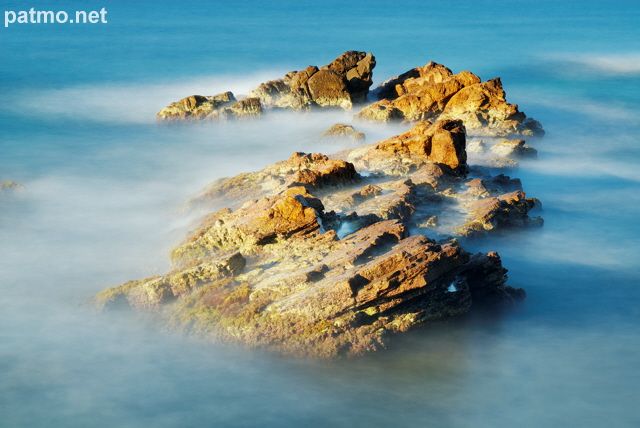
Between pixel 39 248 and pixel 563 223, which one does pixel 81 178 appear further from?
pixel 563 223

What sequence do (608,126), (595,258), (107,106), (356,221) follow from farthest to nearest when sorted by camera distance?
1. (107,106)
2. (608,126)
3. (595,258)
4. (356,221)

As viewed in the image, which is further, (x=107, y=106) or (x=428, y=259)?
(x=107, y=106)

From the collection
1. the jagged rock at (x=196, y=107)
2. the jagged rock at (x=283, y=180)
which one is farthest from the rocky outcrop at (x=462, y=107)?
the jagged rock at (x=283, y=180)

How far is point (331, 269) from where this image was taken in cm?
1343

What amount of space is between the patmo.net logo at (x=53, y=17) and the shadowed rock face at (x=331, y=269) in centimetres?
5394

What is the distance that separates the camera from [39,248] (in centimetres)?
1912

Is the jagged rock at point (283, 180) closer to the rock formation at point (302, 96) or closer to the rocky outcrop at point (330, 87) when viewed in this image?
the rock formation at point (302, 96)

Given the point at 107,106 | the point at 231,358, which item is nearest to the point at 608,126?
the point at 107,106

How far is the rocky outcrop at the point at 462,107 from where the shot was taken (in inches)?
1090

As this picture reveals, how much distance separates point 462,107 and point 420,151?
791 centimetres

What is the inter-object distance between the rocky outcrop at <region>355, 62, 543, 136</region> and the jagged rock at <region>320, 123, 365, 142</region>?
7.08 feet

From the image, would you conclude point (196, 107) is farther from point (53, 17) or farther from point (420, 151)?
point (53, 17)

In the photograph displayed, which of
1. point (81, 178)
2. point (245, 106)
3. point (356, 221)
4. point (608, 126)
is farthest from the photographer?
point (608, 126)

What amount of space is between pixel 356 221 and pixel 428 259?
2.94m
